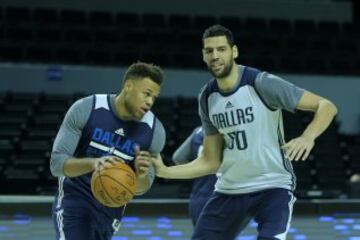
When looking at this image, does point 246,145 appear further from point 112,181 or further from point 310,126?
point 112,181

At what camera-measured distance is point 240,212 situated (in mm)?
3373

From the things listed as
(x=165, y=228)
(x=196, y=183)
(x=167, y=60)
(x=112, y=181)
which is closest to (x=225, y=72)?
(x=112, y=181)

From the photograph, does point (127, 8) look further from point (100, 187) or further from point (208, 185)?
point (100, 187)

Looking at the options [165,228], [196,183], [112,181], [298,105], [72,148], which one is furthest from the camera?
[165,228]

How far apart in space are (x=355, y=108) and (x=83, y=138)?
9.76 m

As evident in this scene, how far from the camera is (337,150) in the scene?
34.8 ft

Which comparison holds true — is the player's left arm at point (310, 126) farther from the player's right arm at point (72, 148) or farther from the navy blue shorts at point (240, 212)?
the player's right arm at point (72, 148)

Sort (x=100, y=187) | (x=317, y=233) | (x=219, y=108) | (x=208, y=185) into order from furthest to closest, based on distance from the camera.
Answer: (x=317, y=233)
(x=208, y=185)
(x=219, y=108)
(x=100, y=187)

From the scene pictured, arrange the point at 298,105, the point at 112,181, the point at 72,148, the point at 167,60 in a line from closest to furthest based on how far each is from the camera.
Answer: the point at 112,181 → the point at 72,148 → the point at 298,105 → the point at 167,60

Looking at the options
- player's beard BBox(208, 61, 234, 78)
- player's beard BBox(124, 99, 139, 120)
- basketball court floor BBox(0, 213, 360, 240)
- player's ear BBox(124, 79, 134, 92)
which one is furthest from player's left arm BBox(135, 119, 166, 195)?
basketball court floor BBox(0, 213, 360, 240)

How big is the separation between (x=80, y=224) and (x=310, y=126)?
49.6 inches

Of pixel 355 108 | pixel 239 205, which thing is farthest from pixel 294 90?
pixel 355 108

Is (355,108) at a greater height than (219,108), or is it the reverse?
(219,108)

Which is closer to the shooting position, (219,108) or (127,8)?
(219,108)
